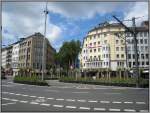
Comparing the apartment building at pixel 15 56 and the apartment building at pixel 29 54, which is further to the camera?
the apartment building at pixel 15 56

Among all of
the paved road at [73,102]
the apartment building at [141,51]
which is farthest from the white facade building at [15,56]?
the paved road at [73,102]

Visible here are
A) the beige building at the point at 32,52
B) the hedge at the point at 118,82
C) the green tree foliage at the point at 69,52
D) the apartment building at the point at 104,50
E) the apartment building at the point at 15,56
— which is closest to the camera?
the hedge at the point at 118,82

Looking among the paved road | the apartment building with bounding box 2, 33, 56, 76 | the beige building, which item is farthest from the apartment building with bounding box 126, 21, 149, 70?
the paved road

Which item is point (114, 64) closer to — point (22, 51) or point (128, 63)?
point (128, 63)

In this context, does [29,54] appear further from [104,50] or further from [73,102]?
[73,102]

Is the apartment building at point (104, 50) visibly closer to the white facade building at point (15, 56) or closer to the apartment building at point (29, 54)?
the apartment building at point (29, 54)

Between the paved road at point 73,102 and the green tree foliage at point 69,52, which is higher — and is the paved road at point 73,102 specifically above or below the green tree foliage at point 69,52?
below

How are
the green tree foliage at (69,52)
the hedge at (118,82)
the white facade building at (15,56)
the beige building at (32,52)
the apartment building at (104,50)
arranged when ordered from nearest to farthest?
the hedge at (118,82)
the green tree foliage at (69,52)
the apartment building at (104,50)
the beige building at (32,52)
the white facade building at (15,56)

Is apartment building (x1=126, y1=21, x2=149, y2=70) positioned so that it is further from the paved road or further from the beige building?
the paved road

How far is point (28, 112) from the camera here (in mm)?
13992

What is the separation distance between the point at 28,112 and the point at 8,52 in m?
164

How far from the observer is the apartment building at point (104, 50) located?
382 feet

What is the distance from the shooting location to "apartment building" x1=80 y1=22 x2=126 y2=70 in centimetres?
11632

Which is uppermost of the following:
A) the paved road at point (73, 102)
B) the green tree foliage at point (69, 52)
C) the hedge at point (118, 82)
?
the green tree foliage at point (69, 52)
